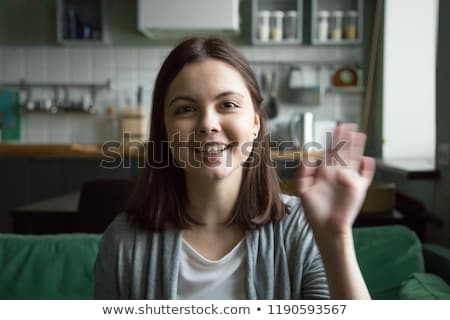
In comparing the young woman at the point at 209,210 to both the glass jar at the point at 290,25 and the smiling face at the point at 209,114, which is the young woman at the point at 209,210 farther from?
the glass jar at the point at 290,25

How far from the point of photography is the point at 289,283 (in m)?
0.48

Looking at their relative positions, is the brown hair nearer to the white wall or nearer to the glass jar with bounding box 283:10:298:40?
the white wall

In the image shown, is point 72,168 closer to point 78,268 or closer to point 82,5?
point 82,5

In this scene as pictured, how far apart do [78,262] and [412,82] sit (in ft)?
3.46

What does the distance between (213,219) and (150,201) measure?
0.07 m

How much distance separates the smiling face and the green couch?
1.09ft

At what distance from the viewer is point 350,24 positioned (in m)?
1.98

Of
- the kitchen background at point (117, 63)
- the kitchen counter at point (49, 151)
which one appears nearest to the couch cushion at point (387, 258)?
the kitchen counter at point (49, 151)

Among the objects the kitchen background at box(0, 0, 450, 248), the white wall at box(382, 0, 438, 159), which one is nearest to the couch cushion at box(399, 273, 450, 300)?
the white wall at box(382, 0, 438, 159)

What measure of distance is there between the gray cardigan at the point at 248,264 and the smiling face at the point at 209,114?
0.29 feet

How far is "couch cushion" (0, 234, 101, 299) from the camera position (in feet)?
2.29

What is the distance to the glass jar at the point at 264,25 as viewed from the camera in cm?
199

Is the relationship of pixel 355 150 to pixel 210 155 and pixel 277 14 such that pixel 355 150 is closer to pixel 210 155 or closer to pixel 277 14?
pixel 210 155

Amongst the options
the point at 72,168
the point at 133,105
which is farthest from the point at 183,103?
the point at 133,105
